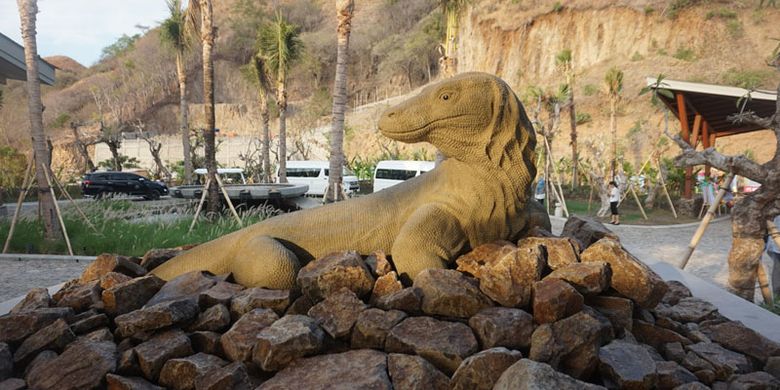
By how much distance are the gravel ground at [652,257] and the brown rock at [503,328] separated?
3.23 meters

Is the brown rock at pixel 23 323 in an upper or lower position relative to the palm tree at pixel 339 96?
lower

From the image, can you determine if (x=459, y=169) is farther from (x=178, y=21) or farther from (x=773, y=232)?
(x=178, y=21)

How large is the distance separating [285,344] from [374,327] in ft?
1.23

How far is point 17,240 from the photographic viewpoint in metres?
8.19

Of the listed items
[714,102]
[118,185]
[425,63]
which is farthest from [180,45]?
[425,63]

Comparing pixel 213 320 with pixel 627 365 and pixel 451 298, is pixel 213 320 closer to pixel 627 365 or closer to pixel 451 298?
pixel 451 298

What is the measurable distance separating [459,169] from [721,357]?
1461 mm

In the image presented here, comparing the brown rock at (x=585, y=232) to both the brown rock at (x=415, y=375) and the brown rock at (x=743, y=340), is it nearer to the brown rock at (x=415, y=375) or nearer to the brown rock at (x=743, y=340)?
the brown rock at (x=743, y=340)

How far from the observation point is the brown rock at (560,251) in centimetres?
233

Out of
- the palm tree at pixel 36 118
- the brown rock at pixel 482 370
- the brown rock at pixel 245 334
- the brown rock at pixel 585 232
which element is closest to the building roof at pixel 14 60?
the palm tree at pixel 36 118

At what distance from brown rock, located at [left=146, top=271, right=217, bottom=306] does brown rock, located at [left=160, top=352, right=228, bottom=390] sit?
46cm

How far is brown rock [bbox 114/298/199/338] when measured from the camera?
210 cm

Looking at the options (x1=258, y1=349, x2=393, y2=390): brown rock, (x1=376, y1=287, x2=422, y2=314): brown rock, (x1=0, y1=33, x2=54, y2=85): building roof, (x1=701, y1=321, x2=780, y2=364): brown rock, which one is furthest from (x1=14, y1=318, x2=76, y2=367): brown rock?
(x1=0, y1=33, x2=54, y2=85): building roof

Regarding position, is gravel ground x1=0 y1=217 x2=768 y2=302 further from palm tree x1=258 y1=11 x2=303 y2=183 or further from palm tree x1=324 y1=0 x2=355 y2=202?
palm tree x1=258 y1=11 x2=303 y2=183
